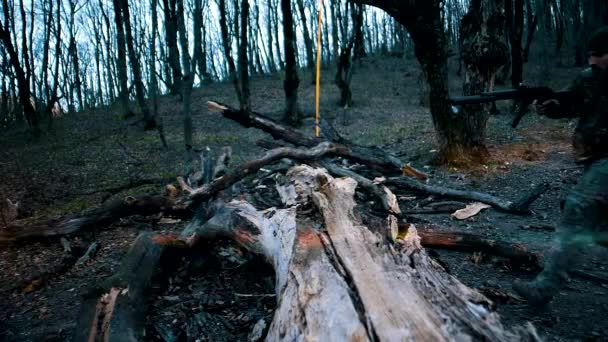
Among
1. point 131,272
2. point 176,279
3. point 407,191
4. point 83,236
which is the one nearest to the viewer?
point 131,272

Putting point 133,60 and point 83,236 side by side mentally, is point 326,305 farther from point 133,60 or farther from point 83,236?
point 133,60

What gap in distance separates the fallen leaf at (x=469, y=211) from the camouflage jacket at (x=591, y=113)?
2.23m

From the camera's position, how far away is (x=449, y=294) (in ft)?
6.61

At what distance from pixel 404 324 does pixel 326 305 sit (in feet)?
1.34

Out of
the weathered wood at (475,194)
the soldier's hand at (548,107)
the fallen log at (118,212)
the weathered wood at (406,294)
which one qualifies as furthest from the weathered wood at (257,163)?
the soldier's hand at (548,107)

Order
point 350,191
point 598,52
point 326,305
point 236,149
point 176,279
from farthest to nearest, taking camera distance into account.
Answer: point 236,149
point 350,191
point 176,279
point 598,52
point 326,305

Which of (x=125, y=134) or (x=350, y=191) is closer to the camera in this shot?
(x=350, y=191)

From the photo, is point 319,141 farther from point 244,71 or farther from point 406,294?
point 244,71

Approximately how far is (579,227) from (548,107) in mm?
991

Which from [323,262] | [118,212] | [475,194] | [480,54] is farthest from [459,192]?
[118,212]

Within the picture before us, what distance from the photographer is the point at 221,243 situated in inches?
154

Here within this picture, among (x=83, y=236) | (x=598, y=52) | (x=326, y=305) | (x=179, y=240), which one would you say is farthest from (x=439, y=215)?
(x=83, y=236)

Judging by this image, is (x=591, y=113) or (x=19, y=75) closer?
(x=591, y=113)

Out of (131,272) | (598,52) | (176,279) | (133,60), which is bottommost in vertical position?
(176,279)
